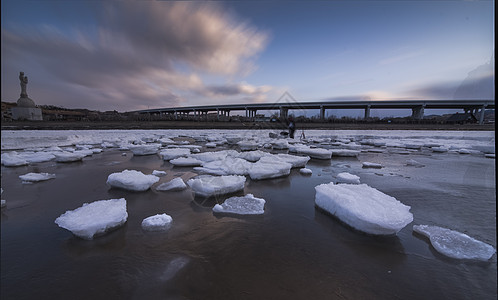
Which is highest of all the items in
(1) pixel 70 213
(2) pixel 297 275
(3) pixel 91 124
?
(3) pixel 91 124

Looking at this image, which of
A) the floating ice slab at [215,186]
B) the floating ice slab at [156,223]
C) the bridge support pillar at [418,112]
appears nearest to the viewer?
the floating ice slab at [156,223]

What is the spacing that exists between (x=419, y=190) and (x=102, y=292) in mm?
5779

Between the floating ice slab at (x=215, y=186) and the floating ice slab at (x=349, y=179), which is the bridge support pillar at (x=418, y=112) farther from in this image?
the floating ice slab at (x=215, y=186)

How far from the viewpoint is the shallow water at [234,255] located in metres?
1.76

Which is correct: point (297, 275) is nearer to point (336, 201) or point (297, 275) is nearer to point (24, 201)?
point (336, 201)

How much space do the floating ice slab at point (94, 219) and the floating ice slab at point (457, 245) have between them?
415 cm

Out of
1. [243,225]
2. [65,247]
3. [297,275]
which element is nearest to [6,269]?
[65,247]

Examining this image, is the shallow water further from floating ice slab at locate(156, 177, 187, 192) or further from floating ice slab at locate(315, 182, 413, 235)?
floating ice slab at locate(156, 177, 187, 192)

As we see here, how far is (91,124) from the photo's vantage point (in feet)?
72.5

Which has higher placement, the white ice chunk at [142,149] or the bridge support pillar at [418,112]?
the bridge support pillar at [418,112]

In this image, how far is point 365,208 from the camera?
9.25 ft

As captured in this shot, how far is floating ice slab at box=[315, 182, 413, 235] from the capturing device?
8.29 ft

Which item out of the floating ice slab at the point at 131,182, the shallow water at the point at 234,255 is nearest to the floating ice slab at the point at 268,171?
the shallow water at the point at 234,255

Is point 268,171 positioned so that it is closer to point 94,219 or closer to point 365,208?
point 365,208
